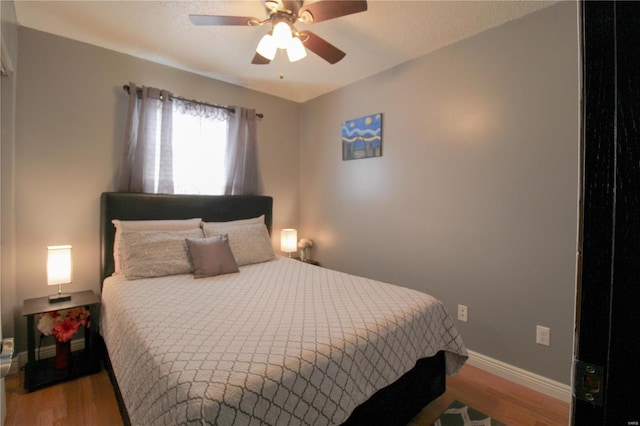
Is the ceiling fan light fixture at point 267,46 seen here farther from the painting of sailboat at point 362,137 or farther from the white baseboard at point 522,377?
the white baseboard at point 522,377

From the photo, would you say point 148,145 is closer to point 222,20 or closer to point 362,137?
point 222,20

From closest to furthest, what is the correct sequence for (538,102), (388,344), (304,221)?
(388,344), (538,102), (304,221)

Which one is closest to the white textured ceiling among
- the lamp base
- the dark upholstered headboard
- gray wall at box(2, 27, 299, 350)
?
gray wall at box(2, 27, 299, 350)

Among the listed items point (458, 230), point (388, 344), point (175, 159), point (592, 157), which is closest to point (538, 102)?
point (458, 230)

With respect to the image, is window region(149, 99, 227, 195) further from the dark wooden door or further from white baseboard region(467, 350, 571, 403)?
the dark wooden door

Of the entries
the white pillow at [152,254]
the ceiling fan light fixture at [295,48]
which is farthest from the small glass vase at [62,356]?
the ceiling fan light fixture at [295,48]

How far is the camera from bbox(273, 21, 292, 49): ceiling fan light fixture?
1.71 m

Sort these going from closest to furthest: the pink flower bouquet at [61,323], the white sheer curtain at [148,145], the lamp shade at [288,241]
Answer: the pink flower bouquet at [61,323] < the white sheer curtain at [148,145] < the lamp shade at [288,241]

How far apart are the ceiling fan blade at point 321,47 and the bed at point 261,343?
5.25ft

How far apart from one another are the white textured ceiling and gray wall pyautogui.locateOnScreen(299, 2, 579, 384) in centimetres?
19

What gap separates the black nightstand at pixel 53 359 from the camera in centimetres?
197

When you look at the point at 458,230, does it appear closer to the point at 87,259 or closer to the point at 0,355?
the point at 0,355

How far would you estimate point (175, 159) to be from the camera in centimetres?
294

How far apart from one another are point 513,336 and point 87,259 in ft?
11.2
